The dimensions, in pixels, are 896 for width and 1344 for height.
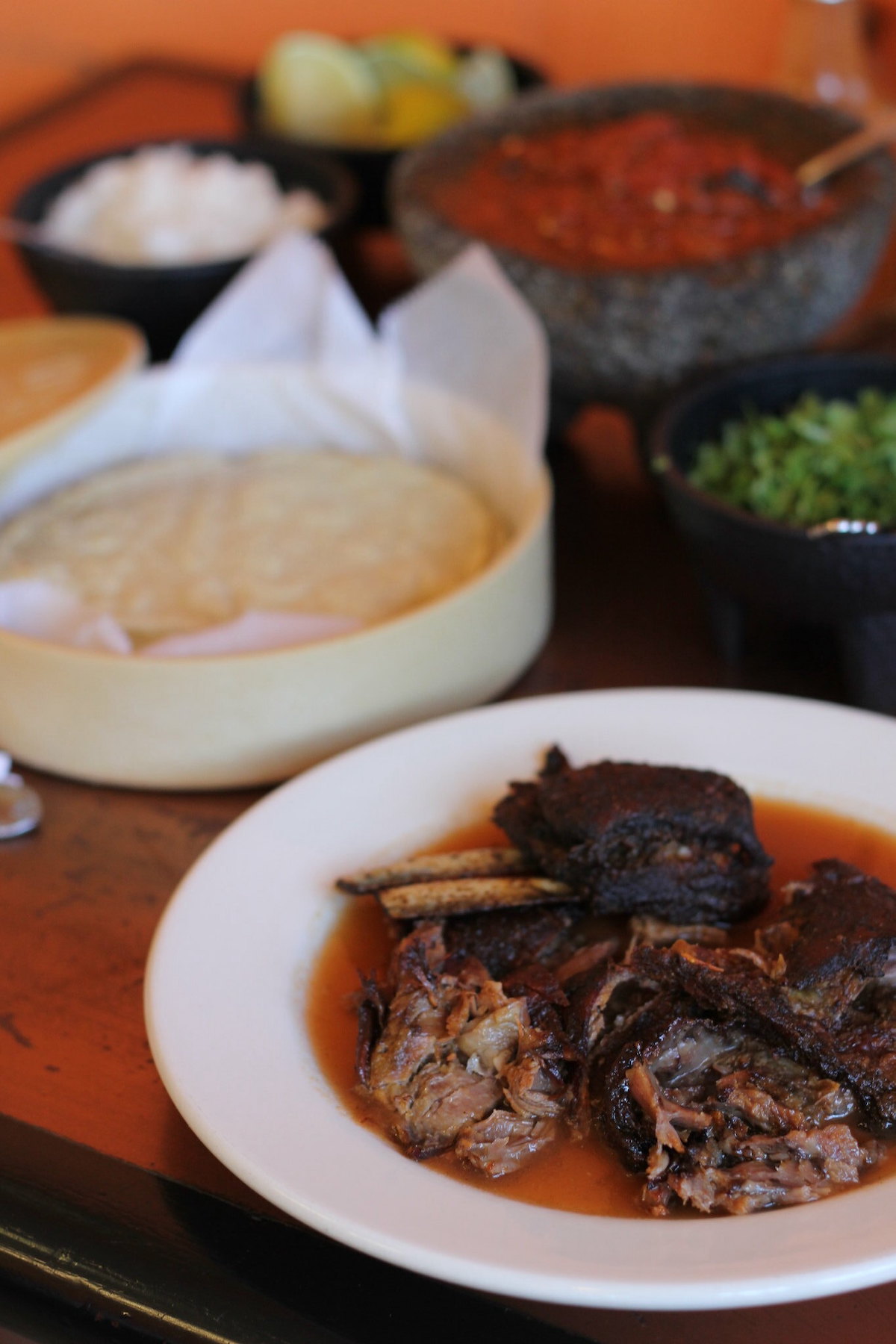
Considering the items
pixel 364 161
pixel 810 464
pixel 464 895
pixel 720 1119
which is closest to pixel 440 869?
pixel 464 895

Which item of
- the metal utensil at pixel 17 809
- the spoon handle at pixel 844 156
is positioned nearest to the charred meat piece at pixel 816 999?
the metal utensil at pixel 17 809

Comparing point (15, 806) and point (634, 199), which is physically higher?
point (634, 199)

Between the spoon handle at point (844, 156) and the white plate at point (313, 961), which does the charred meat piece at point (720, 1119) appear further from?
the spoon handle at point (844, 156)

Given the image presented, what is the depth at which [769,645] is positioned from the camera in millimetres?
1264

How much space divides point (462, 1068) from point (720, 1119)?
0.15 meters

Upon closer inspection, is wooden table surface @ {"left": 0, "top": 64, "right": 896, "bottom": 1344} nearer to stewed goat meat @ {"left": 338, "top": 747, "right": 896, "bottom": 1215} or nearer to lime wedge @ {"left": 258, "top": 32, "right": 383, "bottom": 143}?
stewed goat meat @ {"left": 338, "top": 747, "right": 896, "bottom": 1215}

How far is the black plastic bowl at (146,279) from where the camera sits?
5.28 ft

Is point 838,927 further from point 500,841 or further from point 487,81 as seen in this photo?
point 487,81

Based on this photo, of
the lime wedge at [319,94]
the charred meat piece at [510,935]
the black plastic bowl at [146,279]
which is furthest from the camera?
the lime wedge at [319,94]

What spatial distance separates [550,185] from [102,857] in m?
0.88

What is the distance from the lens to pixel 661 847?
908 mm

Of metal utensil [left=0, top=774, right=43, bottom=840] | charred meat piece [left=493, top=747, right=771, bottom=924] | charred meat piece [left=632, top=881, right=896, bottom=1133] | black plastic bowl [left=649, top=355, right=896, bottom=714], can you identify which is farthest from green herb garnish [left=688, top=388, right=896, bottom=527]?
metal utensil [left=0, top=774, right=43, bottom=840]

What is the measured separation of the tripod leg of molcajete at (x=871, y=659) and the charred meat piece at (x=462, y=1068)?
1.48ft

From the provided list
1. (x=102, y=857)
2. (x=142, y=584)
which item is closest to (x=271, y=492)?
(x=142, y=584)
